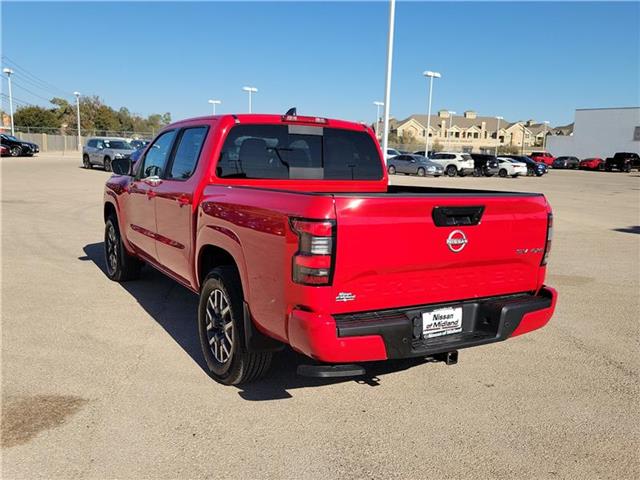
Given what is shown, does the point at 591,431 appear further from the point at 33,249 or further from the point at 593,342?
the point at 33,249

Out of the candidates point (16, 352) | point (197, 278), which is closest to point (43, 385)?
point (16, 352)

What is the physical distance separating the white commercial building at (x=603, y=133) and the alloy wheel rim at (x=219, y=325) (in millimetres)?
73688

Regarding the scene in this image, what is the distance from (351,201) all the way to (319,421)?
1505 mm

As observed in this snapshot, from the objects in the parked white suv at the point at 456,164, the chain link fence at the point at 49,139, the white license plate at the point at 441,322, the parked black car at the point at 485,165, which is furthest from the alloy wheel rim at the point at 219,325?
the chain link fence at the point at 49,139

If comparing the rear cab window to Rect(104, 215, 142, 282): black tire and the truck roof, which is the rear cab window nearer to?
the truck roof

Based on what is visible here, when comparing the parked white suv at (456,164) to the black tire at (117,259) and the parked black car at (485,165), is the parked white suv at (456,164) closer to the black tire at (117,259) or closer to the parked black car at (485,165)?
the parked black car at (485,165)

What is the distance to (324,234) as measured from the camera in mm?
2893

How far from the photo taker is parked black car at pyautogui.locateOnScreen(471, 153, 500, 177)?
38.7m

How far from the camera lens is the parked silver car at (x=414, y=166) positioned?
3697cm

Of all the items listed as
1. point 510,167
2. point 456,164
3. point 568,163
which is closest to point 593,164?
point 568,163

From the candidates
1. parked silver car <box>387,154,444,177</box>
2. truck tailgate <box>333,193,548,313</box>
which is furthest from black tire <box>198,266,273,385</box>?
parked silver car <box>387,154,444,177</box>

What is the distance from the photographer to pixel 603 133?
226ft

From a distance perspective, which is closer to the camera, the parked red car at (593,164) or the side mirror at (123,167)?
the side mirror at (123,167)

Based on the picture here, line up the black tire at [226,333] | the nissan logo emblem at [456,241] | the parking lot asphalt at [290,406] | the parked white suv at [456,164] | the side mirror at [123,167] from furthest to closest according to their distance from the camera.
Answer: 1. the parked white suv at [456,164]
2. the side mirror at [123,167]
3. the black tire at [226,333]
4. the nissan logo emblem at [456,241]
5. the parking lot asphalt at [290,406]
